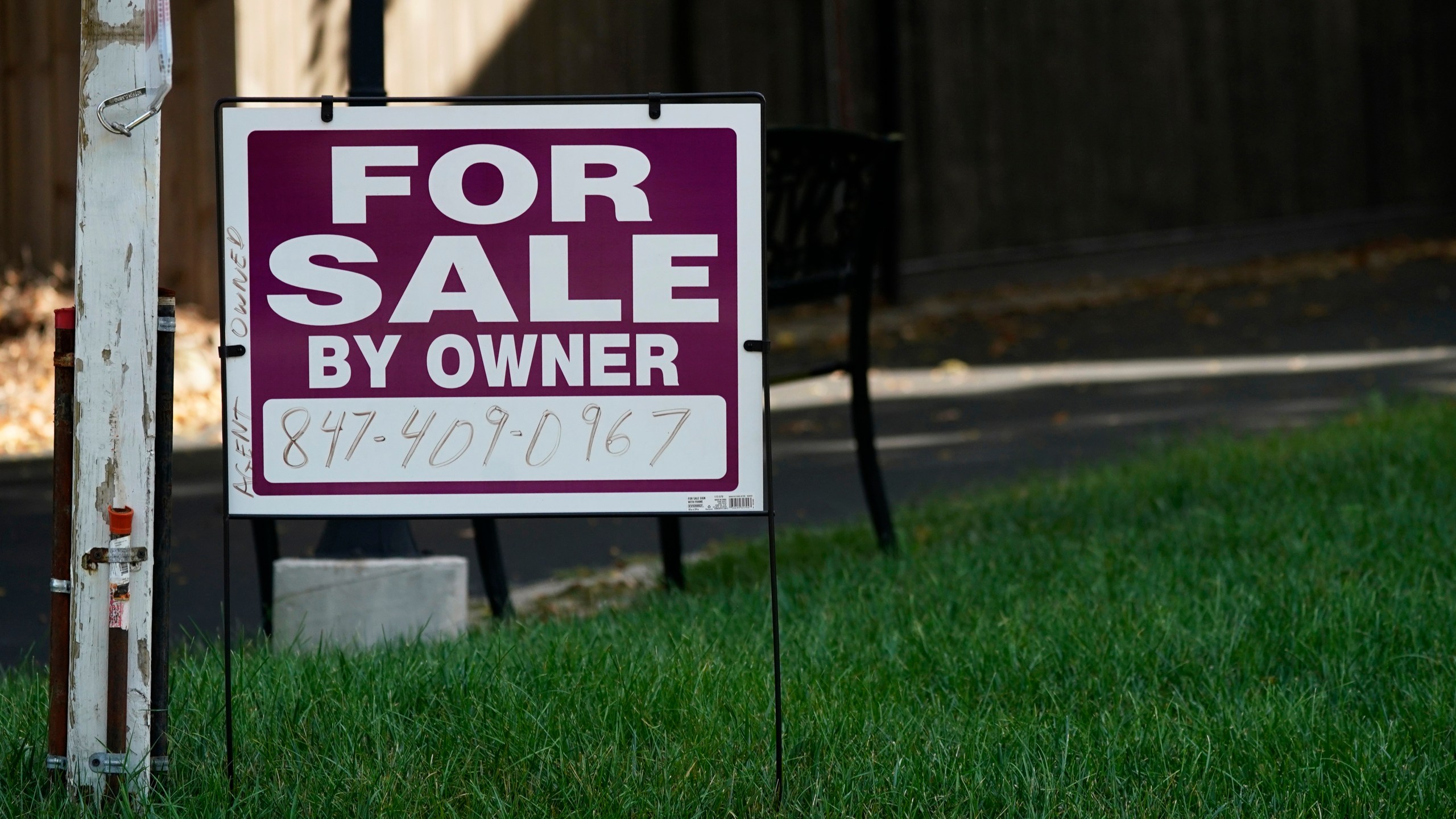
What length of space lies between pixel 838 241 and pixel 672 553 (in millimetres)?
1086

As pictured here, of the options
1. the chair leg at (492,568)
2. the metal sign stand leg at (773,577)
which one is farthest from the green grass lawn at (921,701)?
the chair leg at (492,568)

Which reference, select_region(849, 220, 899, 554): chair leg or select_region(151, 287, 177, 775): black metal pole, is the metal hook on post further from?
select_region(849, 220, 899, 554): chair leg

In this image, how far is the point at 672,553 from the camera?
14.9 ft

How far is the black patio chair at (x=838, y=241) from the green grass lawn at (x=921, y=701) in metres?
0.36

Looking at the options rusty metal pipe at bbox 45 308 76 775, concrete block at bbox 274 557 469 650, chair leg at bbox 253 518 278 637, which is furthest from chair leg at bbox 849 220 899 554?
rusty metal pipe at bbox 45 308 76 775

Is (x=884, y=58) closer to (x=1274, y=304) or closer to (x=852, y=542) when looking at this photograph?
(x=1274, y=304)

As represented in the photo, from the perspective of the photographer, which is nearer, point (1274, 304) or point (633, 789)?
point (633, 789)

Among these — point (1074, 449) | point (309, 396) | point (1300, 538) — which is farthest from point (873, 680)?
point (1074, 449)

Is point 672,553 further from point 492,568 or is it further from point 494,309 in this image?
point 494,309

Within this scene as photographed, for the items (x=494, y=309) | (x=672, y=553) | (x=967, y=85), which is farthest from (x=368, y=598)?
(x=967, y=85)

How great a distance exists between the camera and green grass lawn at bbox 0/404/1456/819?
2551 mm

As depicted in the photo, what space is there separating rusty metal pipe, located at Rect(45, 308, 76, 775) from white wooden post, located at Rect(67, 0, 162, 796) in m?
0.03

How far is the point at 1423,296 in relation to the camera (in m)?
12.4

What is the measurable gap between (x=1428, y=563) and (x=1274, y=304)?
8.93m
